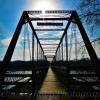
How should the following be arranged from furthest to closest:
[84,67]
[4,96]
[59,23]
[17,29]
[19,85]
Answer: [59,23]
[17,29]
[84,67]
[19,85]
[4,96]

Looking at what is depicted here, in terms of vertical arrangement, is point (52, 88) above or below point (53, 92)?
above

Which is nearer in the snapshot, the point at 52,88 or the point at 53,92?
the point at 53,92

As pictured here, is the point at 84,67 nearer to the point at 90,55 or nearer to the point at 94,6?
the point at 90,55

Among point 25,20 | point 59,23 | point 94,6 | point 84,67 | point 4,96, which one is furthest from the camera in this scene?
point 59,23

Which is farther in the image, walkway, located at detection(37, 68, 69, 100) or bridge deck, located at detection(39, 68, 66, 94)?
bridge deck, located at detection(39, 68, 66, 94)

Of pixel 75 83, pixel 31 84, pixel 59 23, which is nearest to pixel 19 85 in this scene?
pixel 31 84

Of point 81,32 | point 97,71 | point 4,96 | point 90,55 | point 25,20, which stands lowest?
point 4,96

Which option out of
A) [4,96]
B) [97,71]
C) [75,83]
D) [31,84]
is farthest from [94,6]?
[4,96]

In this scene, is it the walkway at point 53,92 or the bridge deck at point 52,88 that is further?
the bridge deck at point 52,88

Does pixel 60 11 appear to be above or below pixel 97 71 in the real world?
above

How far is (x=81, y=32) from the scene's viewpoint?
14.0 m

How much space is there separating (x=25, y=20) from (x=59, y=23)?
3.90m

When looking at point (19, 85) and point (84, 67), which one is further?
point (84, 67)

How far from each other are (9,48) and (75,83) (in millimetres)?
4156
